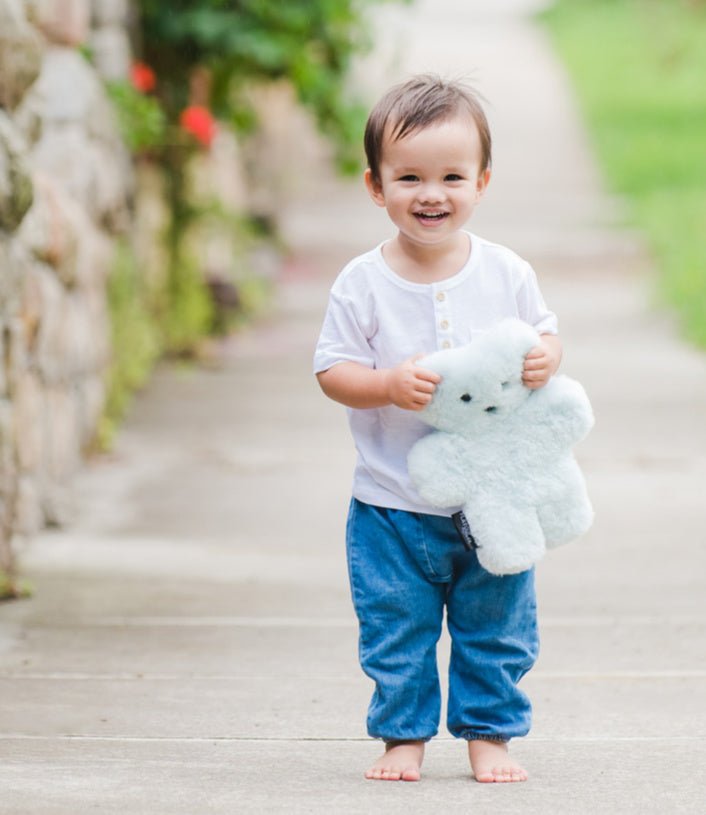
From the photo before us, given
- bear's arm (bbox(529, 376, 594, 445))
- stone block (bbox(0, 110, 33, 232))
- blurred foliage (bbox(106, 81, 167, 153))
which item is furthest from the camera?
blurred foliage (bbox(106, 81, 167, 153))

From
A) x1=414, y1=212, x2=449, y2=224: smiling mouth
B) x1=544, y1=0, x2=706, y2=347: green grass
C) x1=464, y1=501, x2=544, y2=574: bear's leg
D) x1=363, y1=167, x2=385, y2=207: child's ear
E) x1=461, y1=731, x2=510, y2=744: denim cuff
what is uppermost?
x1=544, y1=0, x2=706, y2=347: green grass

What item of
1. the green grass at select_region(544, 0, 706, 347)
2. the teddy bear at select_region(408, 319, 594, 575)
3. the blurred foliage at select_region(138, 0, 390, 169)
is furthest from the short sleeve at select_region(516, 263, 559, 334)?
the green grass at select_region(544, 0, 706, 347)

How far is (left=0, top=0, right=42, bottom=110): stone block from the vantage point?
16.4 feet

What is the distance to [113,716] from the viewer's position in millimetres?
3771

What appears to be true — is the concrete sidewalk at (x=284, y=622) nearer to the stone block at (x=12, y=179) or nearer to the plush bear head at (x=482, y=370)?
the plush bear head at (x=482, y=370)

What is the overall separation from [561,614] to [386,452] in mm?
1716

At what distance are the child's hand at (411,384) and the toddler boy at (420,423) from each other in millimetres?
32

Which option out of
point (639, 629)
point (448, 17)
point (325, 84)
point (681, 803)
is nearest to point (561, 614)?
point (639, 629)

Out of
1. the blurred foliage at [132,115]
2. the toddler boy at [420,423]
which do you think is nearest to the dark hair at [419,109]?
the toddler boy at [420,423]

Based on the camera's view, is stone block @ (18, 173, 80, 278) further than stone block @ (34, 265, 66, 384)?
No

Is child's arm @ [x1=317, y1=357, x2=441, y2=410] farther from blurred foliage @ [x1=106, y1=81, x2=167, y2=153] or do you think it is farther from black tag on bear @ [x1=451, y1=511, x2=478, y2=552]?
blurred foliage @ [x1=106, y1=81, x2=167, y2=153]

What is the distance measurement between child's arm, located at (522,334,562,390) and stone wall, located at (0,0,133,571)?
7.38 feet

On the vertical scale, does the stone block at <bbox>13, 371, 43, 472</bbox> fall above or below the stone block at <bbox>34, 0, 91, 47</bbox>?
below

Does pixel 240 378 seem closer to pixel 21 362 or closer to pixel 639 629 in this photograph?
pixel 21 362
